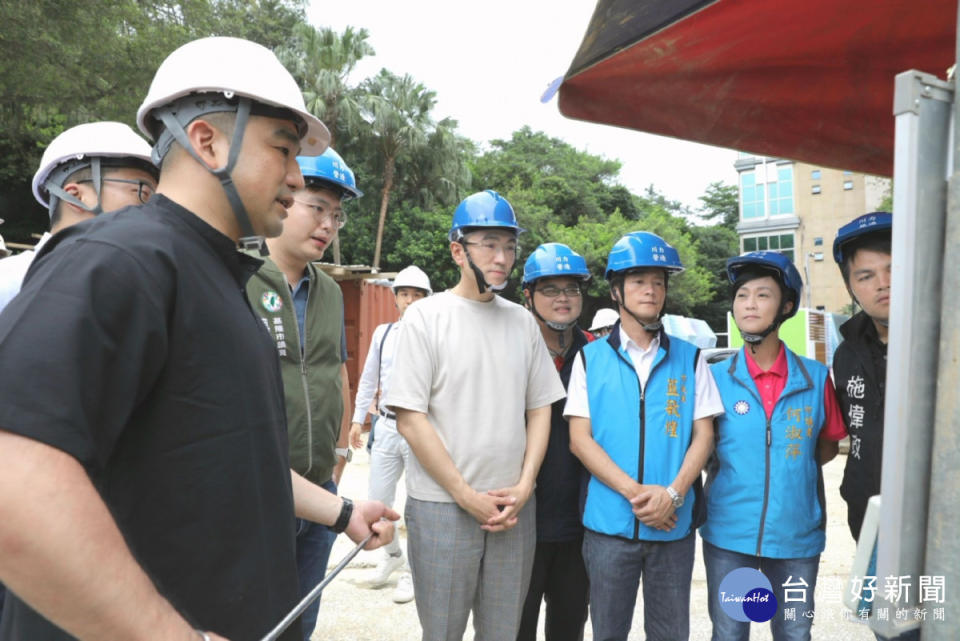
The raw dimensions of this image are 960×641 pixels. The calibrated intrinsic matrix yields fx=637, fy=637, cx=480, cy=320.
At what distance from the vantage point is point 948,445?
0.92 meters

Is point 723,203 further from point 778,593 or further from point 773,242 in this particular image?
point 778,593

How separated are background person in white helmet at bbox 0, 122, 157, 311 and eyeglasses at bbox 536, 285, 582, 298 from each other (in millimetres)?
2155

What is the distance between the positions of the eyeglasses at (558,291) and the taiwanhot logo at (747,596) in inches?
66.8

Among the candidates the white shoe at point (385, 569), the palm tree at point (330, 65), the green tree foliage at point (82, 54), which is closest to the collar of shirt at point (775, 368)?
the white shoe at point (385, 569)

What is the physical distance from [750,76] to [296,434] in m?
2.41

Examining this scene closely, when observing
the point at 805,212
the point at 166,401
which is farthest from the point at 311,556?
the point at 805,212

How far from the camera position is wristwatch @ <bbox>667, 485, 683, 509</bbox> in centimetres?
284

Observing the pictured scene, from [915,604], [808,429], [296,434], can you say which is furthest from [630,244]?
[915,604]

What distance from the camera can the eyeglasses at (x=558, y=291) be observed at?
3777mm

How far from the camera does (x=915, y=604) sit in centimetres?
94

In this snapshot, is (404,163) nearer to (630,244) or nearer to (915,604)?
(630,244)

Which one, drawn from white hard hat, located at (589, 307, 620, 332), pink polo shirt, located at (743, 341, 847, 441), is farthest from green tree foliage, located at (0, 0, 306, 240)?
pink polo shirt, located at (743, 341, 847, 441)

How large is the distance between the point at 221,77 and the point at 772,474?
2.67 metres

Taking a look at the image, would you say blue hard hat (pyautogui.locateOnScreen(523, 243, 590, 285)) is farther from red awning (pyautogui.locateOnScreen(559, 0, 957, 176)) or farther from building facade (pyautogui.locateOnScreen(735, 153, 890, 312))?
building facade (pyautogui.locateOnScreen(735, 153, 890, 312))
